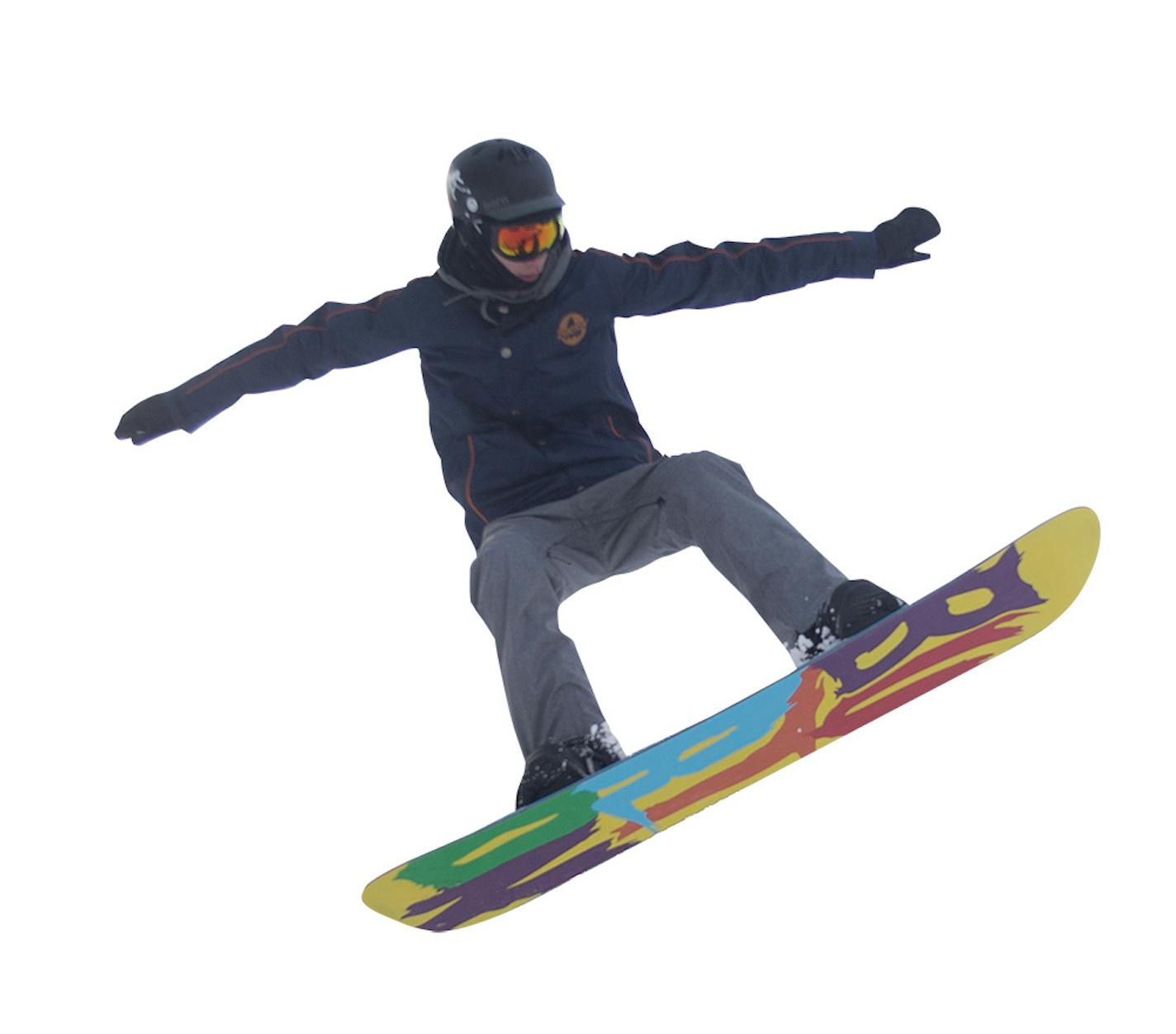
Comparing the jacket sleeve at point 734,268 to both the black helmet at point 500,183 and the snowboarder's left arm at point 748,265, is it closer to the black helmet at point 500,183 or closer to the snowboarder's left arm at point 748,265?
the snowboarder's left arm at point 748,265

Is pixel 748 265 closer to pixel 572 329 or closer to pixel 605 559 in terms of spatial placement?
pixel 572 329

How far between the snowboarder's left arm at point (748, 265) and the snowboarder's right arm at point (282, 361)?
53 centimetres

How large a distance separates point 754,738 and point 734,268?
1.21m

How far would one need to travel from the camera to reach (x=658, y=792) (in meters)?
2.87

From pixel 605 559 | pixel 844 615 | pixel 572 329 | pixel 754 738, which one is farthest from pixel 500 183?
pixel 754 738

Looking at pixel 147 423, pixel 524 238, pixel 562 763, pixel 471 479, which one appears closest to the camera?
pixel 562 763

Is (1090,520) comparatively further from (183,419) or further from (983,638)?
(183,419)

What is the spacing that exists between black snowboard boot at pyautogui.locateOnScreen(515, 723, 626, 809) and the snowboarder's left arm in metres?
1.13

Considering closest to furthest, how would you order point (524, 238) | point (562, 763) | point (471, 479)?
point (562, 763) → point (524, 238) → point (471, 479)

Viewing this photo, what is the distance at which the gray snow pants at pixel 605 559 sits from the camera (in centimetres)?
294

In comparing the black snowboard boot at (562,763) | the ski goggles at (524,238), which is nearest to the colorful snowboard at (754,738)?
the black snowboard boot at (562,763)

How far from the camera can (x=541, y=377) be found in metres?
3.44

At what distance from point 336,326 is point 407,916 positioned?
1341 millimetres

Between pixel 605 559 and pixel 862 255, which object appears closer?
pixel 605 559
